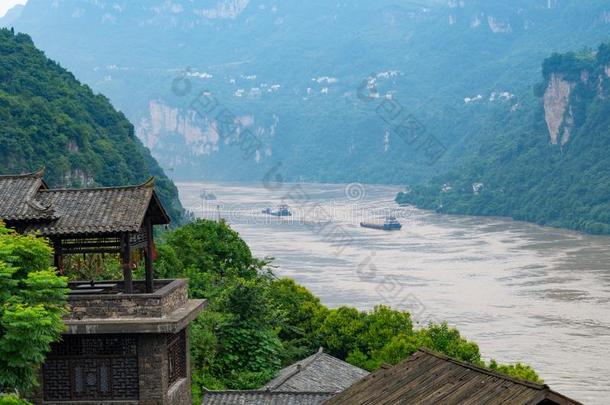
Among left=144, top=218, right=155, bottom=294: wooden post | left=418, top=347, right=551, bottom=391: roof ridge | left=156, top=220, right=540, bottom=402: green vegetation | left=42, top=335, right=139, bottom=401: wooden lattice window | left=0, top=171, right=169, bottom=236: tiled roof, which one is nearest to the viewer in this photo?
left=418, top=347, right=551, bottom=391: roof ridge

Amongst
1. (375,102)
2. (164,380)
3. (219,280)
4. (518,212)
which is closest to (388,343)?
(219,280)

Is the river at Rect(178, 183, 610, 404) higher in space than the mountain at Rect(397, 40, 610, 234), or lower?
lower

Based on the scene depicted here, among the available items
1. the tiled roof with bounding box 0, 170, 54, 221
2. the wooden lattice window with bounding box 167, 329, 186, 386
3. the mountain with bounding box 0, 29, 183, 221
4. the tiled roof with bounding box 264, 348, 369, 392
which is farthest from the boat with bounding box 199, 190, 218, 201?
the tiled roof with bounding box 0, 170, 54, 221

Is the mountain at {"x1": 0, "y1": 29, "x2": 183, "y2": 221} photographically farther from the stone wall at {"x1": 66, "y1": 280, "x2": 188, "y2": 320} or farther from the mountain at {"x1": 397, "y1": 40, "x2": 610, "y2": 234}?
the mountain at {"x1": 397, "y1": 40, "x2": 610, "y2": 234}

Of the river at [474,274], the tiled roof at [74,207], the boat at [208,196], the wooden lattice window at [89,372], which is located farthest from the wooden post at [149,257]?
the boat at [208,196]

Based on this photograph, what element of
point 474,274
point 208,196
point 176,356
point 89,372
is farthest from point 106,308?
point 208,196

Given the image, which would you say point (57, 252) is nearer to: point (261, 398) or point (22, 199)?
point (22, 199)

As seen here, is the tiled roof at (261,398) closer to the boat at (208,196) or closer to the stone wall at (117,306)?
the stone wall at (117,306)
